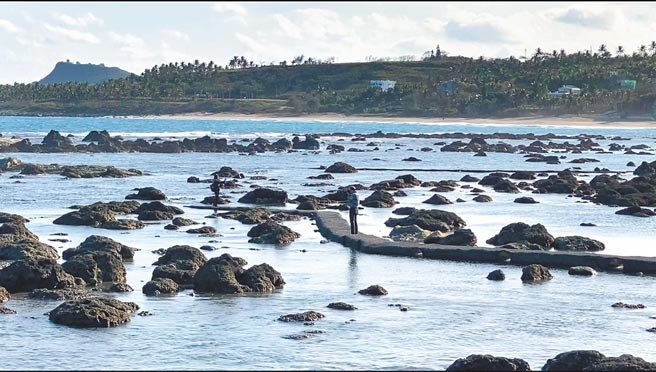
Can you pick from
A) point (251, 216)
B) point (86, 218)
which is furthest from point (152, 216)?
point (251, 216)

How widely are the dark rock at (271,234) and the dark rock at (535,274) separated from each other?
10.9m

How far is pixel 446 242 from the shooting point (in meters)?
43.8

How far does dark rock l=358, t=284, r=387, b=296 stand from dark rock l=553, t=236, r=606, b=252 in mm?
11579

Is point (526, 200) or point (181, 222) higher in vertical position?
point (526, 200)

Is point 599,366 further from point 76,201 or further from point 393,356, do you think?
point 76,201

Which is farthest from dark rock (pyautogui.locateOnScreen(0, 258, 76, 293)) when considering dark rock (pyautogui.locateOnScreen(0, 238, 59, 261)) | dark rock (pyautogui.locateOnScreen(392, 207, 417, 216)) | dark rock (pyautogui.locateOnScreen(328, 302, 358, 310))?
dark rock (pyautogui.locateOnScreen(392, 207, 417, 216))

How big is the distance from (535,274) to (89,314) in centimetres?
1530

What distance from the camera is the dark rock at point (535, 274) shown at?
36.9 meters

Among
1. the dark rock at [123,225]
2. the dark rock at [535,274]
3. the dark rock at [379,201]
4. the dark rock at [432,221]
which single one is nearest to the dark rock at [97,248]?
the dark rock at [123,225]

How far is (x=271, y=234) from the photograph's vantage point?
4494 cm

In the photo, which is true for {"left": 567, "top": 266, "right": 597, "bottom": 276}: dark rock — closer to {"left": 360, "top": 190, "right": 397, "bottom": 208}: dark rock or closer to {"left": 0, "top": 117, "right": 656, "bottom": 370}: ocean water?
{"left": 0, "top": 117, "right": 656, "bottom": 370}: ocean water

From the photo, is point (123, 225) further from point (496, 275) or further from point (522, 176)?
point (522, 176)

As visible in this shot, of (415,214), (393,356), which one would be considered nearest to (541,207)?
(415,214)

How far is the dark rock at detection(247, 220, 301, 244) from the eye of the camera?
4472cm
